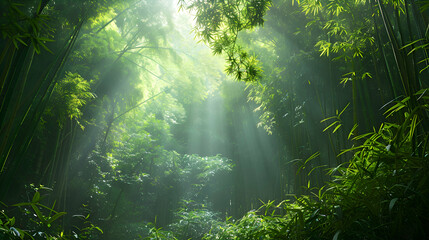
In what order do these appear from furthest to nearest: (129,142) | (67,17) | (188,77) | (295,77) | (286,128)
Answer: (129,142) → (188,77) → (286,128) → (295,77) → (67,17)

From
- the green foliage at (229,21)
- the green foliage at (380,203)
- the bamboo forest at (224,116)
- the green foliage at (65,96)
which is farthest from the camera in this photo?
the green foliage at (65,96)

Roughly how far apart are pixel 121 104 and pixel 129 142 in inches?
104

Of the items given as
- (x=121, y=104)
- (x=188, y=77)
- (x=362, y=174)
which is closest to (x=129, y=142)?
(x=121, y=104)

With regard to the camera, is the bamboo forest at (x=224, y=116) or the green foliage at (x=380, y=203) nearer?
the green foliage at (x=380, y=203)

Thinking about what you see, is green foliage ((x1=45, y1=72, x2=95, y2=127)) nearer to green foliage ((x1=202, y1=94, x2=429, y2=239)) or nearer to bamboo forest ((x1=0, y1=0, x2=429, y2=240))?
bamboo forest ((x1=0, y1=0, x2=429, y2=240))

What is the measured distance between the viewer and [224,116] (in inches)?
324

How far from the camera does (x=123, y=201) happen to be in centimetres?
614

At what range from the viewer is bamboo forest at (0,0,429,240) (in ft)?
2.43

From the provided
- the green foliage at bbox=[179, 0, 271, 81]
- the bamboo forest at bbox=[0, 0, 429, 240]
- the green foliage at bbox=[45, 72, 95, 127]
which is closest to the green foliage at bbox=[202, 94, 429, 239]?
the bamboo forest at bbox=[0, 0, 429, 240]

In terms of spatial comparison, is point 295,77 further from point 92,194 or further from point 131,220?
point 131,220

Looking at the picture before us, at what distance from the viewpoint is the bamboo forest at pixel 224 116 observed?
2.43 ft

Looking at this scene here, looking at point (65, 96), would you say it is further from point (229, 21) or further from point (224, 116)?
point (224, 116)

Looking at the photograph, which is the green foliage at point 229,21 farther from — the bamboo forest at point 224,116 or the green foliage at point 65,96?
the green foliage at point 65,96

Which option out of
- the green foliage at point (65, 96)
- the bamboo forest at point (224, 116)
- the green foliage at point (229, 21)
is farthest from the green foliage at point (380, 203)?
the green foliage at point (65, 96)
